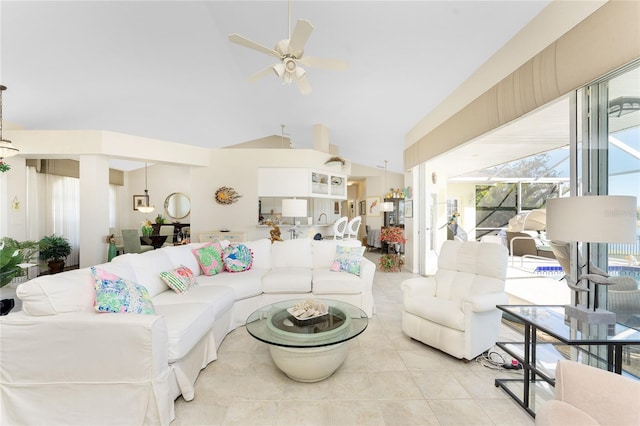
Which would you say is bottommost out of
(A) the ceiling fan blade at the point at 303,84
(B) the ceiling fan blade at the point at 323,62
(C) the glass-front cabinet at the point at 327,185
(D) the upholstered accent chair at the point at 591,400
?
(D) the upholstered accent chair at the point at 591,400

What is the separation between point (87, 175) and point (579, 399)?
6.50 meters

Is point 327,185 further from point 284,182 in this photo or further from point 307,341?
point 307,341

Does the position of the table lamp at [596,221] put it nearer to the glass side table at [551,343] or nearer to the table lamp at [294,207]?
the glass side table at [551,343]

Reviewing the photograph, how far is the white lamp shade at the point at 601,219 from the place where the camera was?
1521 millimetres

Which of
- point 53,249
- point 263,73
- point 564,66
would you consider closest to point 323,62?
point 263,73

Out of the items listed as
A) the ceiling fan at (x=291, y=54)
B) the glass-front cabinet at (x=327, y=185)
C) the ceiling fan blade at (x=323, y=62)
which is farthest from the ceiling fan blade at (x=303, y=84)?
the glass-front cabinet at (x=327, y=185)

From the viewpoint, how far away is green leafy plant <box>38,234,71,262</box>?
550 cm

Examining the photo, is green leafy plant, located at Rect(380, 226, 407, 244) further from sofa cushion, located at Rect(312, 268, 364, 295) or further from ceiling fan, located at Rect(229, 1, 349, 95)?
ceiling fan, located at Rect(229, 1, 349, 95)

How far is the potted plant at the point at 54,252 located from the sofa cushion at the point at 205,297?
4.80 meters

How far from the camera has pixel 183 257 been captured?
3.29 meters

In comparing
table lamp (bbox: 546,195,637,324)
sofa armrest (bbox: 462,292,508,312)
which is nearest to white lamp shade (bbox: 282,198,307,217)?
sofa armrest (bbox: 462,292,508,312)

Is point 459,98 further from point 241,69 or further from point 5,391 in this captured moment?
point 5,391

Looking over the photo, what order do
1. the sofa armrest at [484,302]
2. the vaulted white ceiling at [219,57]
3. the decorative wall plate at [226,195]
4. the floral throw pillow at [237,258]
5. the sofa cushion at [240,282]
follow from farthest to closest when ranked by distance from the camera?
the decorative wall plate at [226,195] → the floral throw pillow at [237,258] → the sofa cushion at [240,282] → the vaulted white ceiling at [219,57] → the sofa armrest at [484,302]

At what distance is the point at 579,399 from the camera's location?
107 centimetres
